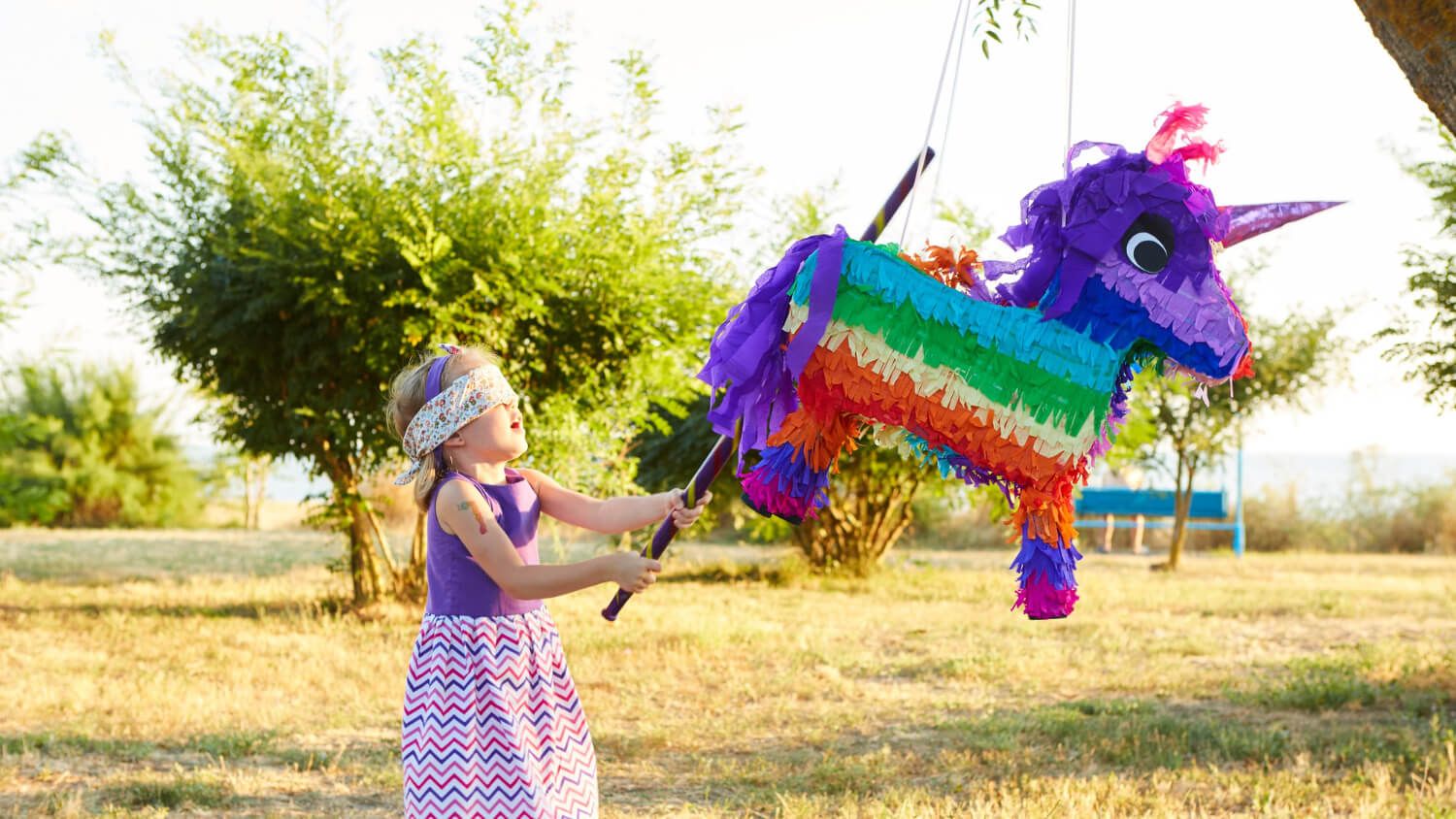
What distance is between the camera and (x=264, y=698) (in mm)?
5266

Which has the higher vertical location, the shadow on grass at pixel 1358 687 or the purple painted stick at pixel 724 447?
the purple painted stick at pixel 724 447

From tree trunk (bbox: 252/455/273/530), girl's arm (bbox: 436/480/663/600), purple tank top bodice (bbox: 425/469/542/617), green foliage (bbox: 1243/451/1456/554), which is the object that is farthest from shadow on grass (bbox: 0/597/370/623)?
green foliage (bbox: 1243/451/1456/554)

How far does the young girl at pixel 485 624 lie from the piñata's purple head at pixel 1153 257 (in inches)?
32.2

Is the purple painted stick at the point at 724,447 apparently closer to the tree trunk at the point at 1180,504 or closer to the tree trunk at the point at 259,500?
the tree trunk at the point at 1180,504

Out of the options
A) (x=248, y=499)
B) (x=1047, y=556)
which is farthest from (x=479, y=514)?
(x=248, y=499)

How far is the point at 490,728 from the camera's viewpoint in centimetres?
235

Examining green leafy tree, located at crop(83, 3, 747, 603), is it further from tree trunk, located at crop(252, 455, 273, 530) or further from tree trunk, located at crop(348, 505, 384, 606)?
tree trunk, located at crop(252, 455, 273, 530)

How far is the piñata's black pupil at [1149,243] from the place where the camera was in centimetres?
206

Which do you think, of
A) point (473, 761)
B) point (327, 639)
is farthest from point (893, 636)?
point (473, 761)

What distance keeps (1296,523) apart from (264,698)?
14.8 meters

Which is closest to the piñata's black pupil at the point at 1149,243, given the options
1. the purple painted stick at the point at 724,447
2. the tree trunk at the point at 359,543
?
the purple painted stick at the point at 724,447

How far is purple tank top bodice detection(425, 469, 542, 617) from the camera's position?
2.43 m

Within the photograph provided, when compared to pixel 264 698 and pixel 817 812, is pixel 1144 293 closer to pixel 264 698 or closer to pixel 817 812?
pixel 817 812

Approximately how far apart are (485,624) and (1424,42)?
88.8 inches
